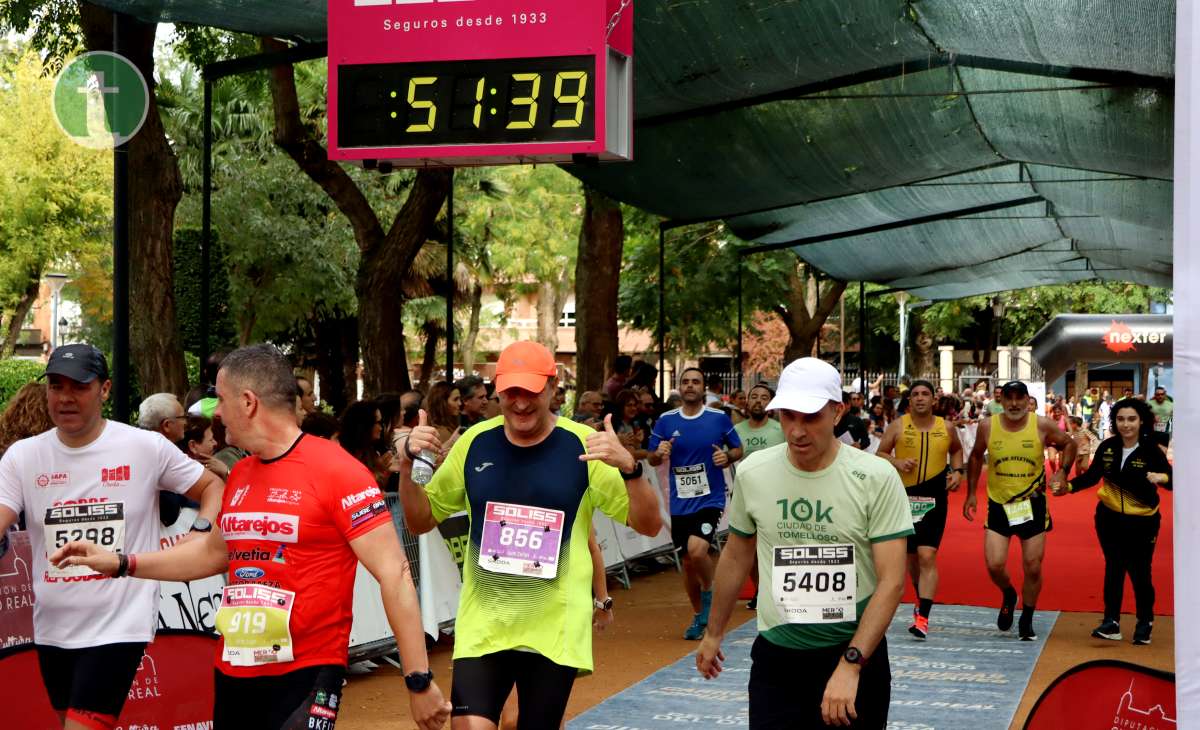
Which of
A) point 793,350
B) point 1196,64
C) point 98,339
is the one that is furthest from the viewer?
point 98,339

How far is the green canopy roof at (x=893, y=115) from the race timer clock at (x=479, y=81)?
0.79m

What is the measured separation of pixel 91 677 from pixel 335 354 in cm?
3668

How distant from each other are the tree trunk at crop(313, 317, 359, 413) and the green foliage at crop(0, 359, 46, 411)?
7.60 metres

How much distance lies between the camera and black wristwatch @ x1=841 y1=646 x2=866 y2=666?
5113mm

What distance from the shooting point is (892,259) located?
26.5m

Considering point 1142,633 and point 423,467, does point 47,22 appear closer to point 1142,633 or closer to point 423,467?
point 423,467

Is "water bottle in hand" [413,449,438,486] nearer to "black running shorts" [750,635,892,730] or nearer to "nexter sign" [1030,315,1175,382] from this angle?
"black running shorts" [750,635,892,730]

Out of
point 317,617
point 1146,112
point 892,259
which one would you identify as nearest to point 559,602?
point 317,617

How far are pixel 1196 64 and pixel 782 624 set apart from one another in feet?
8.00

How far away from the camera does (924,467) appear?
1255 centimetres

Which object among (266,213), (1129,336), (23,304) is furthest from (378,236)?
(1129,336)

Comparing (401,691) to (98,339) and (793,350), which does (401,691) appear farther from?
(98,339)

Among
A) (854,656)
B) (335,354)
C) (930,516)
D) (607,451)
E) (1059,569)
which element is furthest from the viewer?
(335,354)

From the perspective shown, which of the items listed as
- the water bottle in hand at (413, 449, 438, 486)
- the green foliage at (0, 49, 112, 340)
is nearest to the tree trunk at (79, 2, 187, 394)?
the water bottle in hand at (413, 449, 438, 486)
